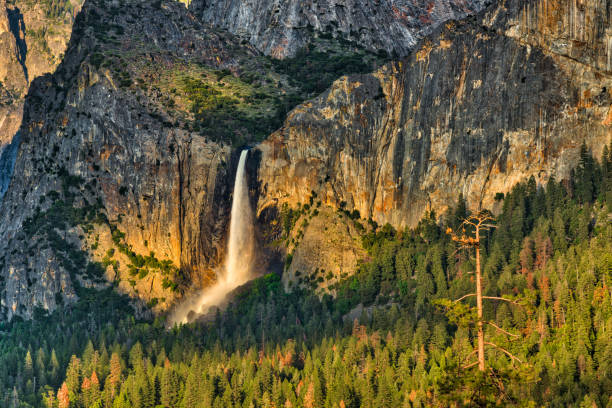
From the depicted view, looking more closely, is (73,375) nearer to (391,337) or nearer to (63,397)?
(63,397)

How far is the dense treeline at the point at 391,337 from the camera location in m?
145

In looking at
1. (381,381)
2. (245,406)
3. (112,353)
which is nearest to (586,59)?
(381,381)

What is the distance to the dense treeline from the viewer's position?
5709 inches

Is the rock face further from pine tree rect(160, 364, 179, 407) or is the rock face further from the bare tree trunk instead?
the bare tree trunk

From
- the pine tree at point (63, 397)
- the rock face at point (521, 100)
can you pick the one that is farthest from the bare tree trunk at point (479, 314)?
the rock face at point (521, 100)

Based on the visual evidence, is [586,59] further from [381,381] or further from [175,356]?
[175,356]

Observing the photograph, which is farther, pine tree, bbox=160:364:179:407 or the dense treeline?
pine tree, bbox=160:364:179:407

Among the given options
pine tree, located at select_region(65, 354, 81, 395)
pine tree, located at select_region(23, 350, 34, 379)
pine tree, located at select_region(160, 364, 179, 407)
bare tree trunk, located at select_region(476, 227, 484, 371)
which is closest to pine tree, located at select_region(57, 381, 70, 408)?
pine tree, located at select_region(65, 354, 81, 395)

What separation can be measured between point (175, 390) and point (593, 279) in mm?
68110

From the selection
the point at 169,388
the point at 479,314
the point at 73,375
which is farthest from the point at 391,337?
the point at 479,314

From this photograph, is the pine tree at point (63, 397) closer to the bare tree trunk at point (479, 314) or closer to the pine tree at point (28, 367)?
the pine tree at point (28, 367)

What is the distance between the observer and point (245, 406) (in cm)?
15462

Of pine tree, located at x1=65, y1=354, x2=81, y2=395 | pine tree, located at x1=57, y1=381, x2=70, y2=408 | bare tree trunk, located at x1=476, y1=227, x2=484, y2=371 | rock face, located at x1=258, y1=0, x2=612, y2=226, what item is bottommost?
pine tree, located at x1=57, y1=381, x2=70, y2=408

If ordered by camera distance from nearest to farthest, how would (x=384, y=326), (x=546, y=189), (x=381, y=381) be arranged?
(x=381, y=381) < (x=384, y=326) < (x=546, y=189)
